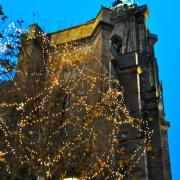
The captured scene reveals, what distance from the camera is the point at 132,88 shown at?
1791 cm

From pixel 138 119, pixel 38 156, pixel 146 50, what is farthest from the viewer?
pixel 146 50

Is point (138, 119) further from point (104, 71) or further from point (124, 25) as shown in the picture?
point (124, 25)

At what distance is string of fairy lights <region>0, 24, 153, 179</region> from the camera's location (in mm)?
10977

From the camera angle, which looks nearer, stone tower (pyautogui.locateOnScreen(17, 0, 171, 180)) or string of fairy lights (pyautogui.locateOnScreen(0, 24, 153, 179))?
string of fairy lights (pyautogui.locateOnScreen(0, 24, 153, 179))

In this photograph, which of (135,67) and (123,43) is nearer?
(135,67)

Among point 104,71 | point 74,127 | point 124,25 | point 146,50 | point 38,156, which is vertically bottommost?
point 38,156

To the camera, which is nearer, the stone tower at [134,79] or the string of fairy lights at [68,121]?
the string of fairy lights at [68,121]

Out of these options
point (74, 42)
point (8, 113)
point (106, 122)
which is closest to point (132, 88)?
point (74, 42)

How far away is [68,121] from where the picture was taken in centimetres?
1247

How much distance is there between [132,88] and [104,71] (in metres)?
3.54

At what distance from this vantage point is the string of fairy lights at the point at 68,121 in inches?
432

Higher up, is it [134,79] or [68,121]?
[134,79]

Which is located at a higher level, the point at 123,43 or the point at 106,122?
the point at 123,43

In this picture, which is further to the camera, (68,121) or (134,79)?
(134,79)
